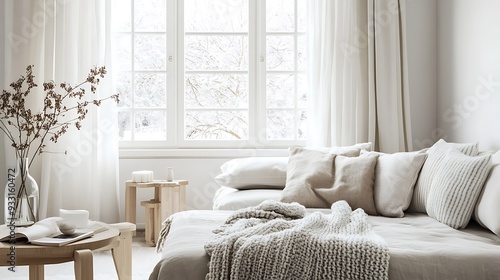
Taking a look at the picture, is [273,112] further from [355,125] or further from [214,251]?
[214,251]

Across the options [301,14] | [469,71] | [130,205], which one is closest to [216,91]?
[301,14]

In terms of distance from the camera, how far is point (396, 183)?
3131 millimetres

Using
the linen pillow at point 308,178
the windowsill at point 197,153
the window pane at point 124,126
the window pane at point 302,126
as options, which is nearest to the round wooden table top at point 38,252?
the linen pillow at point 308,178

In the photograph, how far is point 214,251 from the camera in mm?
2086

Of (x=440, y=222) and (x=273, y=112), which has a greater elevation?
(x=273, y=112)

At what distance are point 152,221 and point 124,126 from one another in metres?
0.86

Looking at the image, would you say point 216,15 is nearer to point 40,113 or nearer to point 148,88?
point 148,88

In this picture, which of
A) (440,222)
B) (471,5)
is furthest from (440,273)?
(471,5)

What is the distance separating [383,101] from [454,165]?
173 centimetres

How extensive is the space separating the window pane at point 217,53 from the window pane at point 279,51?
Result: 19 centimetres

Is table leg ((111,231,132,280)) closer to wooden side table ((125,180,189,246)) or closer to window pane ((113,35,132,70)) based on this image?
wooden side table ((125,180,189,246))

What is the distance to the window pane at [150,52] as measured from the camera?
4727 millimetres

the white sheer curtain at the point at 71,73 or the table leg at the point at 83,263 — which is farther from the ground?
the white sheer curtain at the point at 71,73

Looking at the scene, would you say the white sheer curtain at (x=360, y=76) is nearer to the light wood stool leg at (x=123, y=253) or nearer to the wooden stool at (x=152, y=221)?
the wooden stool at (x=152, y=221)
